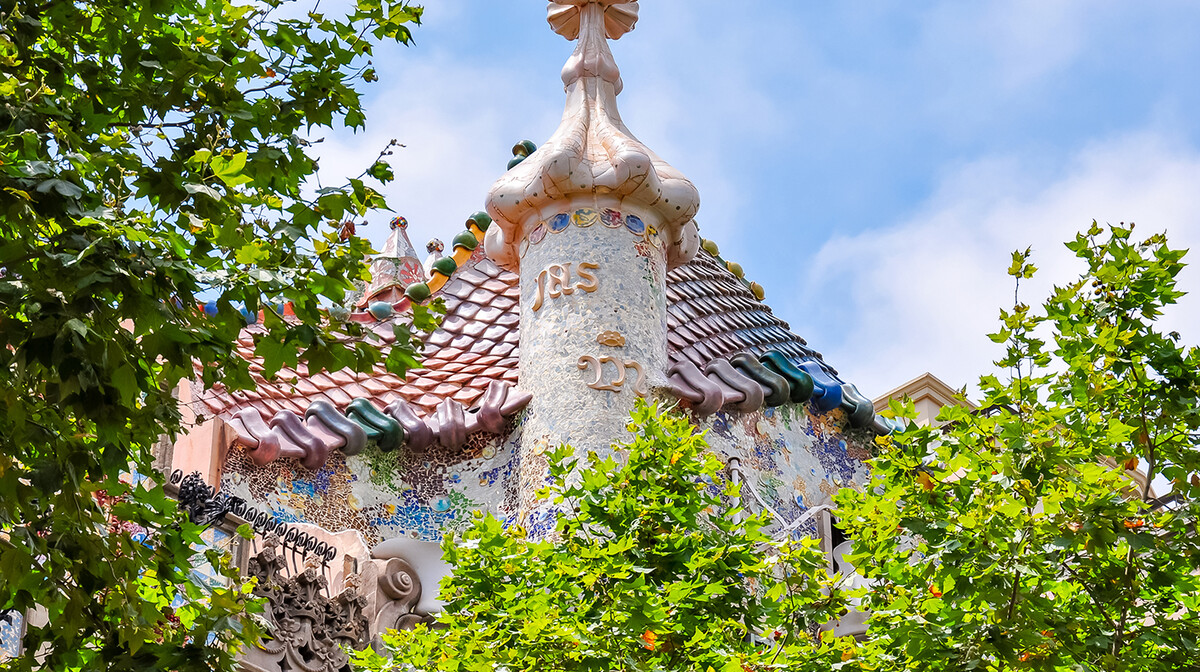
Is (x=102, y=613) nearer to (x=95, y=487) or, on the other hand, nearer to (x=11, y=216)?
(x=95, y=487)

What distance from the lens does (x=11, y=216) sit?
15.0ft

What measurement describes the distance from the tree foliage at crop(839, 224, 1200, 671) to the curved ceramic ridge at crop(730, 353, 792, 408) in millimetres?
4290

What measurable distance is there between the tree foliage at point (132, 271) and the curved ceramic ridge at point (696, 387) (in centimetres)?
501

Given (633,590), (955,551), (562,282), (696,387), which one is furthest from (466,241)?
(955,551)

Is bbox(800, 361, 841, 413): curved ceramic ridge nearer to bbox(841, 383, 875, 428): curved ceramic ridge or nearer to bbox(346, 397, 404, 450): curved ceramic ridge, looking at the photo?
bbox(841, 383, 875, 428): curved ceramic ridge

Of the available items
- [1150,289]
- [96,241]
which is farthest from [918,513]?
[96,241]

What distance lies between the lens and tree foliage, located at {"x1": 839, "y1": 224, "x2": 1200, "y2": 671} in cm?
601

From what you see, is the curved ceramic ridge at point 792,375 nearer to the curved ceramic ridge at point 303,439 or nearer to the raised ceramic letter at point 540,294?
the raised ceramic letter at point 540,294

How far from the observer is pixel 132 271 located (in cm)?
463

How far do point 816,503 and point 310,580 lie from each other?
3.83 m

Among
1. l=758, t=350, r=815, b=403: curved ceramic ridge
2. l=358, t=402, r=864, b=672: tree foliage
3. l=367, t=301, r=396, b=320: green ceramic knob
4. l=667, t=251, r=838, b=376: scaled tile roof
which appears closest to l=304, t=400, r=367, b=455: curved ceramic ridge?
l=367, t=301, r=396, b=320: green ceramic knob

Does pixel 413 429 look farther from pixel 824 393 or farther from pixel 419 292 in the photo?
pixel 824 393

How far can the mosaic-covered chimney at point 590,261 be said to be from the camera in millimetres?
10148

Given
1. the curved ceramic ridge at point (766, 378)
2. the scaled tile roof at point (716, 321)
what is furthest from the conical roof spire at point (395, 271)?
the curved ceramic ridge at point (766, 378)
